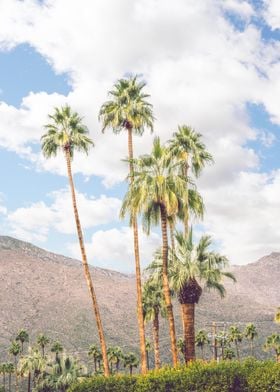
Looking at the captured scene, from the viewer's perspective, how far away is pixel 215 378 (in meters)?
22.0

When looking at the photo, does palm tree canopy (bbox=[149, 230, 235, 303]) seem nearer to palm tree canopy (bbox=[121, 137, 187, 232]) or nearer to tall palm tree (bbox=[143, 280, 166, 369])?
palm tree canopy (bbox=[121, 137, 187, 232])

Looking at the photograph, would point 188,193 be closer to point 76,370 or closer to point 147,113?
point 147,113

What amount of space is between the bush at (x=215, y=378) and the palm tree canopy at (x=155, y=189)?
821cm

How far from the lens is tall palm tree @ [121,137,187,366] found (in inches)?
1097

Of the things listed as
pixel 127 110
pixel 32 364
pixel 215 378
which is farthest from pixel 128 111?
pixel 32 364

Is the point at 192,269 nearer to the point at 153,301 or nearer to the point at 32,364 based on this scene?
the point at 153,301

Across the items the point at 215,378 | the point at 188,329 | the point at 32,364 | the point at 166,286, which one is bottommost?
the point at 215,378

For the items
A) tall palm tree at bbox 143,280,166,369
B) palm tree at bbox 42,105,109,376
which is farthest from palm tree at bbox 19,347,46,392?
palm tree at bbox 42,105,109,376

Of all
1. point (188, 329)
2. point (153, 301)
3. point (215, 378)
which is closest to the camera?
point (215, 378)

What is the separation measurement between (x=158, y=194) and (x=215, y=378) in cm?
969

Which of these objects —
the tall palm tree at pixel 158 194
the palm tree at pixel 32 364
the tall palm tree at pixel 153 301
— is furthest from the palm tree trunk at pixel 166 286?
the palm tree at pixel 32 364

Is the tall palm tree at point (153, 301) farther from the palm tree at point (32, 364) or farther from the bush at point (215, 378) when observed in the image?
the bush at point (215, 378)

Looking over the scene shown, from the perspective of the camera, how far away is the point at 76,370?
182ft

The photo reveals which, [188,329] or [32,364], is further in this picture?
[32,364]
